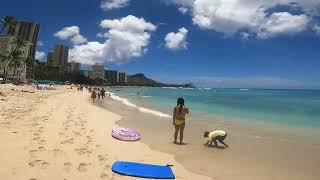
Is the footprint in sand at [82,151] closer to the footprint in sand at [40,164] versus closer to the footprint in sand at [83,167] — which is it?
the footprint in sand at [83,167]

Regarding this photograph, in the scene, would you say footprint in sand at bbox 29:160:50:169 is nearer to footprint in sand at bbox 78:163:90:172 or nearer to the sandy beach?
the sandy beach

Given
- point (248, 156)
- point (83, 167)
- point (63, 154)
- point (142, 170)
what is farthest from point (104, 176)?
point (248, 156)

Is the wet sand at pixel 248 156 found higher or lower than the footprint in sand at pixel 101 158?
lower

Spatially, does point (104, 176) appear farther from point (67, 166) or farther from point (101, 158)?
point (101, 158)

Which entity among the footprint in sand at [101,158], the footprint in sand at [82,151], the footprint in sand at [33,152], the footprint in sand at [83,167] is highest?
the footprint in sand at [33,152]

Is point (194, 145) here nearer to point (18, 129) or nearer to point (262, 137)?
point (262, 137)

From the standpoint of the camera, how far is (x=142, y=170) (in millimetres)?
6211

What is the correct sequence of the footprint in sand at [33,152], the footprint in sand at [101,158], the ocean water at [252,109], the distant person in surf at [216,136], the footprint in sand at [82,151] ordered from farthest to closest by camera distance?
the ocean water at [252,109] < the distant person in surf at [216,136] < the footprint in sand at [82,151] < the footprint in sand at [101,158] < the footprint in sand at [33,152]

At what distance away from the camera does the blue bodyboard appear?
5973mm

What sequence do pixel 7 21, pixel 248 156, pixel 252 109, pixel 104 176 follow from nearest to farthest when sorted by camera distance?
1. pixel 104 176
2. pixel 248 156
3. pixel 252 109
4. pixel 7 21

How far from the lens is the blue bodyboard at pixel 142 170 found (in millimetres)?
5973

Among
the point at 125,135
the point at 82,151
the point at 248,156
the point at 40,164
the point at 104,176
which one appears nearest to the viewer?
the point at 104,176

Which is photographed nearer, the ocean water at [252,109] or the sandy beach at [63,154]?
the sandy beach at [63,154]

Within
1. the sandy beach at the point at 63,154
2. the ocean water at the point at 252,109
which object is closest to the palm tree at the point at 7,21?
the ocean water at the point at 252,109
